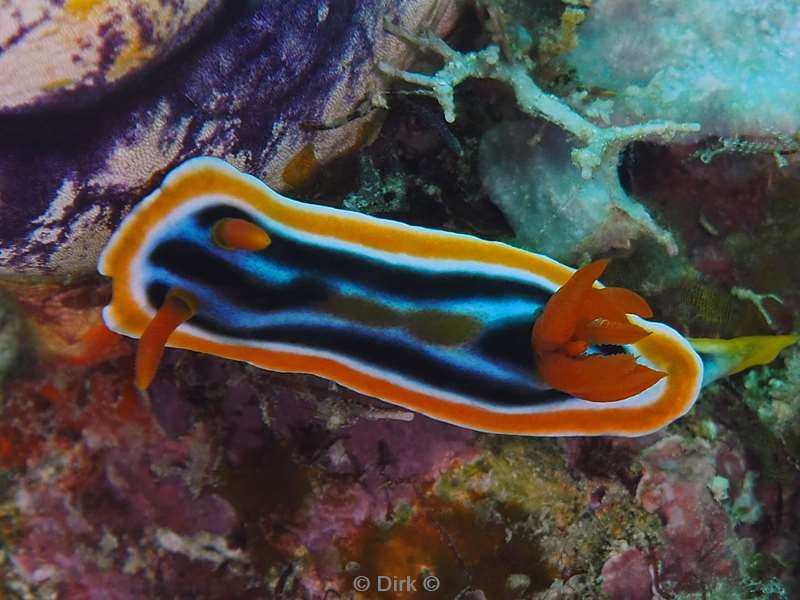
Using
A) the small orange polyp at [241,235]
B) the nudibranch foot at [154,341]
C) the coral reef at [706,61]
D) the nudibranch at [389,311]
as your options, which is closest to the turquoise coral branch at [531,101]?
the coral reef at [706,61]

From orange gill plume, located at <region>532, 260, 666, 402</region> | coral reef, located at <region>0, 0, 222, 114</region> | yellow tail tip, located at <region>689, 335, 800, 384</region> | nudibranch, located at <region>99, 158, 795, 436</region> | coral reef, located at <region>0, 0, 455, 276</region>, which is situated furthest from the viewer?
yellow tail tip, located at <region>689, 335, 800, 384</region>

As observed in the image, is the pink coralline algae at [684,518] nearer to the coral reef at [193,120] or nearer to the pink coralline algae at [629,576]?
the pink coralline algae at [629,576]

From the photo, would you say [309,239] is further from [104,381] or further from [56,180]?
[104,381]

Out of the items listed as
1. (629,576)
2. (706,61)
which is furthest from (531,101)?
(629,576)

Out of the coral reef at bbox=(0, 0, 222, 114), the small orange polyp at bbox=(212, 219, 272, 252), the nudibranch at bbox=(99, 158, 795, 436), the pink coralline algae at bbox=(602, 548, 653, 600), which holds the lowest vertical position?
the pink coralline algae at bbox=(602, 548, 653, 600)

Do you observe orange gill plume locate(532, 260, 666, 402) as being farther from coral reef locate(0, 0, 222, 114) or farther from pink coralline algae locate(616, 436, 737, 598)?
coral reef locate(0, 0, 222, 114)

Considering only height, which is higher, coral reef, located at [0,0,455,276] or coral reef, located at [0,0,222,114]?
coral reef, located at [0,0,222,114]

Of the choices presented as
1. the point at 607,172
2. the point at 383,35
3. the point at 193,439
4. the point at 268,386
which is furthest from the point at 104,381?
the point at 607,172

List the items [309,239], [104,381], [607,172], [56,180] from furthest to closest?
1. [104,381]
2. [607,172]
3. [309,239]
4. [56,180]

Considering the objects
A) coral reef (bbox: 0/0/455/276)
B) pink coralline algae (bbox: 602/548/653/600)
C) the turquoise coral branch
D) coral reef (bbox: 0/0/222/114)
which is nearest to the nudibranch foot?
coral reef (bbox: 0/0/455/276)
